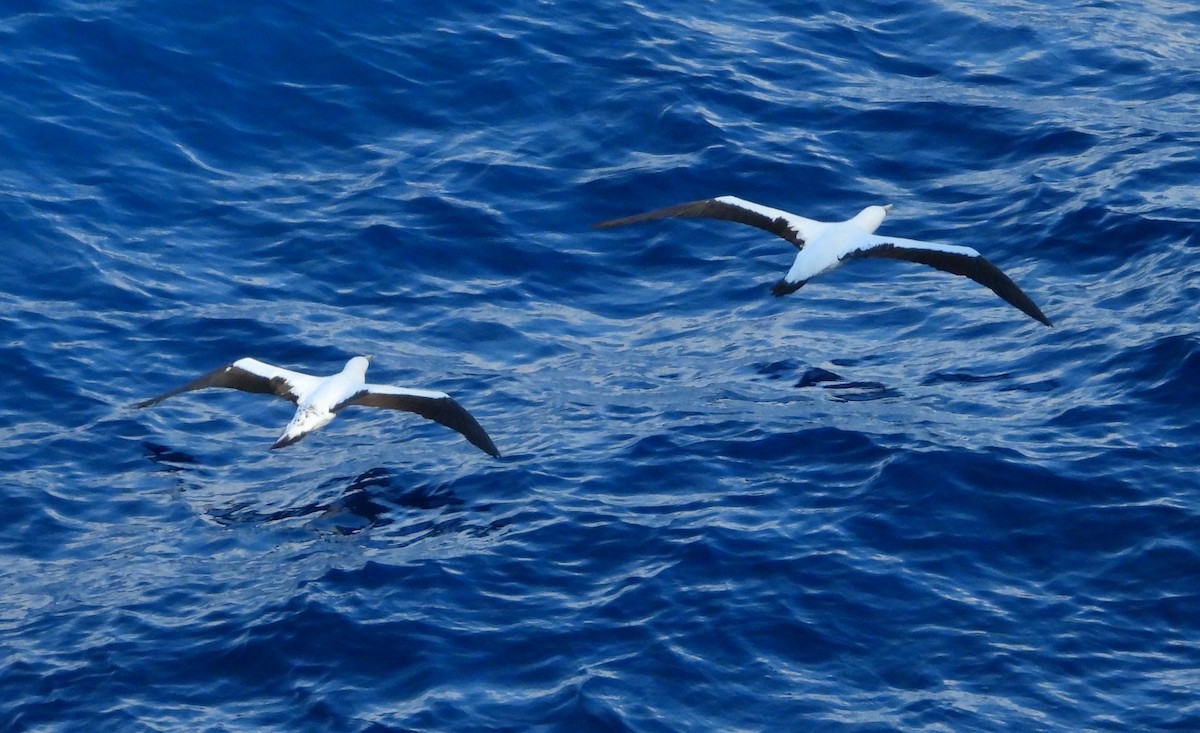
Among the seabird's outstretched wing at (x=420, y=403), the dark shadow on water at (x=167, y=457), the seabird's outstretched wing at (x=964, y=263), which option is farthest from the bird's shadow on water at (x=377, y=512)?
the seabird's outstretched wing at (x=964, y=263)

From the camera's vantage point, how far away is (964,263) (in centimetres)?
1745

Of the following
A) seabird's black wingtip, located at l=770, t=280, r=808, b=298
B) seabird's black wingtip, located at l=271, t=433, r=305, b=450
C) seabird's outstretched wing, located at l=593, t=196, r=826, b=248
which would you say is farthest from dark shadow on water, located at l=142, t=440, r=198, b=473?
seabird's black wingtip, located at l=770, t=280, r=808, b=298

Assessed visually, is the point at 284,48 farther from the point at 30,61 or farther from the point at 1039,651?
the point at 1039,651

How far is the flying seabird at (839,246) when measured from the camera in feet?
57.2

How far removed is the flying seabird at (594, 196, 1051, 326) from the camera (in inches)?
686

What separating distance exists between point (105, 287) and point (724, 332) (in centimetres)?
721

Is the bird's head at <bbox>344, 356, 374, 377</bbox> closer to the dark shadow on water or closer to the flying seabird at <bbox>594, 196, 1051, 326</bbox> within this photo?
the dark shadow on water

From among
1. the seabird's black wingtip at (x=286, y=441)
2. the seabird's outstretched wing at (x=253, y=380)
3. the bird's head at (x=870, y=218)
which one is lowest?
the seabird's black wingtip at (x=286, y=441)

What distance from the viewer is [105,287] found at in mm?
19688

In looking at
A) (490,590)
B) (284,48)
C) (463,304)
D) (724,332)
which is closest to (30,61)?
(284,48)

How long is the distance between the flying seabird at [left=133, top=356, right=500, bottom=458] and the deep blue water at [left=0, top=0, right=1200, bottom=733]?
63 centimetres

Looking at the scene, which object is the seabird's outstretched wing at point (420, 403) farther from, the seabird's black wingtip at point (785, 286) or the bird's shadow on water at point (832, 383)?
the seabird's black wingtip at point (785, 286)

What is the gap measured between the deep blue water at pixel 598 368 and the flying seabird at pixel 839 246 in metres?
0.98

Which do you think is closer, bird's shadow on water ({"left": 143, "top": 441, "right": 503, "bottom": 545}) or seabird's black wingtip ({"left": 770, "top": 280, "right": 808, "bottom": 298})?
bird's shadow on water ({"left": 143, "top": 441, "right": 503, "bottom": 545})
